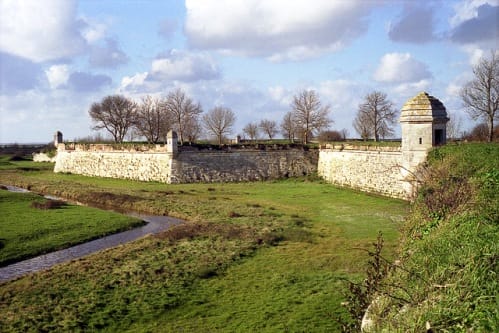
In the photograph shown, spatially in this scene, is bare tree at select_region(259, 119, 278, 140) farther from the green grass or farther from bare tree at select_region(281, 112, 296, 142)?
the green grass

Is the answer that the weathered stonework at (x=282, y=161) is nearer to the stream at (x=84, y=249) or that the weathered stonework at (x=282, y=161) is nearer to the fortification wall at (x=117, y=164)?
the fortification wall at (x=117, y=164)

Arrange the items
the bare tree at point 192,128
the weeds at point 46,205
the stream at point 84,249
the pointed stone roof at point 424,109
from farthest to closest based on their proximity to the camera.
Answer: the bare tree at point 192,128, the weeds at point 46,205, the pointed stone roof at point 424,109, the stream at point 84,249

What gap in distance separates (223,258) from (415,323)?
36.9 ft

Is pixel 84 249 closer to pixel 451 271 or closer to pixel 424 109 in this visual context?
pixel 451 271

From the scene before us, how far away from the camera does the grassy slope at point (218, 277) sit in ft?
37.0

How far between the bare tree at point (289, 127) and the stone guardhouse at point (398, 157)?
2553cm

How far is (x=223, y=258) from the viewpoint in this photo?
16.2m

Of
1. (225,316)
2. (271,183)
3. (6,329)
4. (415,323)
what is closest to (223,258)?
(225,316)

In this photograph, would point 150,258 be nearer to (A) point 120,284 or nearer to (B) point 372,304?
(A) point 120,284

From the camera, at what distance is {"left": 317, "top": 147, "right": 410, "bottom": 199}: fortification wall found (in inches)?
Result: 1145

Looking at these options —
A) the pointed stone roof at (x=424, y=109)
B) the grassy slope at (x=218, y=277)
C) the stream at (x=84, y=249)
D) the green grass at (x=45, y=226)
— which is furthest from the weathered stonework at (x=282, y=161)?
the green grass at (x=45, y=226)

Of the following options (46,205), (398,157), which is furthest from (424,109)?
(46,205)

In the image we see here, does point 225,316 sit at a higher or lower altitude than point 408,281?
lower

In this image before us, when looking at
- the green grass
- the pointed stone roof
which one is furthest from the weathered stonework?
the green grass
